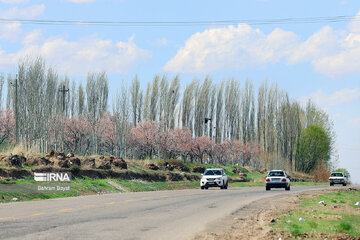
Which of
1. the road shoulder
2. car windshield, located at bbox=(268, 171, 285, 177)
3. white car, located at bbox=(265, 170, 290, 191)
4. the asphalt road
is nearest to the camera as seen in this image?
the asphalt road

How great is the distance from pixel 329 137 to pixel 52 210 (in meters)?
103

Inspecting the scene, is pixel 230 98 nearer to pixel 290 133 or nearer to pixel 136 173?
pixel 290 133

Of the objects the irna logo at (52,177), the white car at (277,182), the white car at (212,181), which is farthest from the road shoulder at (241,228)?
the white car at (277,182)

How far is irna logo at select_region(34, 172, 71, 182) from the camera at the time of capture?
1286 inches

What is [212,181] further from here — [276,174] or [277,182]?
[276,174]

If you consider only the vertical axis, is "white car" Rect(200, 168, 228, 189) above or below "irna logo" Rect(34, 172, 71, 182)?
below

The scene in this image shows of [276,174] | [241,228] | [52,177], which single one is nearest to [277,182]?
[276,174]

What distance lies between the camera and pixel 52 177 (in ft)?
114

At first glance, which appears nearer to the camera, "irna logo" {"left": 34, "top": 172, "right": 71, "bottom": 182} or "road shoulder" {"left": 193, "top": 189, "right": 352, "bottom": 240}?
"road shoulder" {"left": 193, "top": 189, "right": 352, "bottom": 240}

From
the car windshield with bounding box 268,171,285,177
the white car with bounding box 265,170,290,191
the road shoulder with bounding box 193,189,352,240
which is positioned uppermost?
the car windshield with bounding box 268,171,285,177

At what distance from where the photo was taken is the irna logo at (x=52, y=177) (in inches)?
1286

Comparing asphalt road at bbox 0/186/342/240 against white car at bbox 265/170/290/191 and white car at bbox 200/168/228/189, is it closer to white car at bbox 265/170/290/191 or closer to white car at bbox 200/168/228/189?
white car at bbox 200/168/228/189

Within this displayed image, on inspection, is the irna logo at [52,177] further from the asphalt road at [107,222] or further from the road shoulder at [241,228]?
the road shoulder at [241,228]

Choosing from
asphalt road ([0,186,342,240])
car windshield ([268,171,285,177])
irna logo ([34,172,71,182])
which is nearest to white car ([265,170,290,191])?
car windshield ([268,171,285,177])
